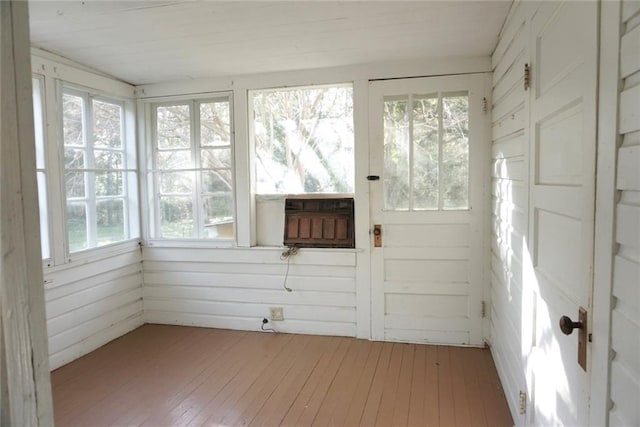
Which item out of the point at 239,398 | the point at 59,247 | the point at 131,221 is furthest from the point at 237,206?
the point at 239,398

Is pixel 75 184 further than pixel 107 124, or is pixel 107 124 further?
pixel 107 124

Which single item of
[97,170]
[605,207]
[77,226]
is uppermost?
[97,170]

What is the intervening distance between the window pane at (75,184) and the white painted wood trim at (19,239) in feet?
8.97

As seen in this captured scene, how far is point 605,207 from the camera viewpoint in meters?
1.00

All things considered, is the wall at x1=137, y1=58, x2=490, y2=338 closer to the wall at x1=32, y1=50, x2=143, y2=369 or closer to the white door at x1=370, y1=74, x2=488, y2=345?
the white door at x1=370, y1=74, x2=488, y2=345

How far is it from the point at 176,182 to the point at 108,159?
1.96ft

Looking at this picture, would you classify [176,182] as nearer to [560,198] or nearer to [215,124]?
[215,124]

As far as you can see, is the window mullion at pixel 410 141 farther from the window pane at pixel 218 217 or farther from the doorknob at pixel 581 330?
the doorknob at pixel 581 330

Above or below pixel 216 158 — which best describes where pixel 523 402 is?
below

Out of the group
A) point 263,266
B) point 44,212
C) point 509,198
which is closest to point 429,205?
point 509,198

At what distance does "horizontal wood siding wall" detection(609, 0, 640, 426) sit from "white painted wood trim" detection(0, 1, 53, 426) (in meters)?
1.19

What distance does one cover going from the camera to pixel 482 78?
3.04 metres

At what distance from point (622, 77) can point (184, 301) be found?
3.67 meters

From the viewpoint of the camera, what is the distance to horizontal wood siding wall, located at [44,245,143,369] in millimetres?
2953
